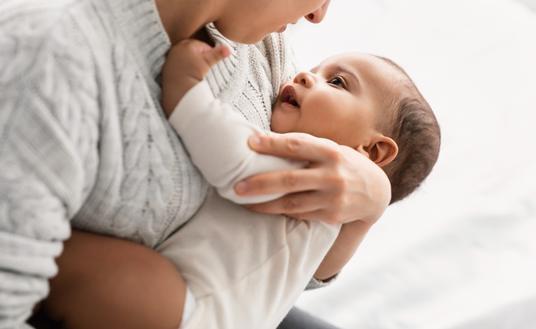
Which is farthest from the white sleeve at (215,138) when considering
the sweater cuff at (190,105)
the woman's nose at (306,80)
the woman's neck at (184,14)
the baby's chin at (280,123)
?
the woman's nose at (306,80)

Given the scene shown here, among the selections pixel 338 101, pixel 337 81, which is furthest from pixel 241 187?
pixel 337 81

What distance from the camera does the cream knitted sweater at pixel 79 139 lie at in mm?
594

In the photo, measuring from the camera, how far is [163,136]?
77 centimetres

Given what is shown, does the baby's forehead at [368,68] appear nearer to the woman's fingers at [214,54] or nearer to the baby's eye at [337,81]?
the baby's eye at [337,81]

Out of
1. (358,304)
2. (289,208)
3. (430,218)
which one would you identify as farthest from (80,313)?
(430,218)

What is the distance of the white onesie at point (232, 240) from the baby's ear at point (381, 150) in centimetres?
24

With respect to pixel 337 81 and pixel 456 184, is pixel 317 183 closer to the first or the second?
pixel 337 81

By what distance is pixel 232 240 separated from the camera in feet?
2.90

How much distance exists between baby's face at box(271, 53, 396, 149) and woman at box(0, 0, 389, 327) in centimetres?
19

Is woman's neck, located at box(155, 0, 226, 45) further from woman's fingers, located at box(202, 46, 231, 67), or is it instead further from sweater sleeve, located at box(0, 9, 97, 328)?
sweater sleeve, located at box(0, 9, 97, 328)

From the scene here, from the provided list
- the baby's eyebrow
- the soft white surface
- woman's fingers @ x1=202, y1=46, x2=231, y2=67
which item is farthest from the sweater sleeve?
the soft white surface

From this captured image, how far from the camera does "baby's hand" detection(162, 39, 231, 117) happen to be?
768mm

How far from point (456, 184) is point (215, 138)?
1.28 meters

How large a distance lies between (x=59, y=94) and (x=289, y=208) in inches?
18.5
